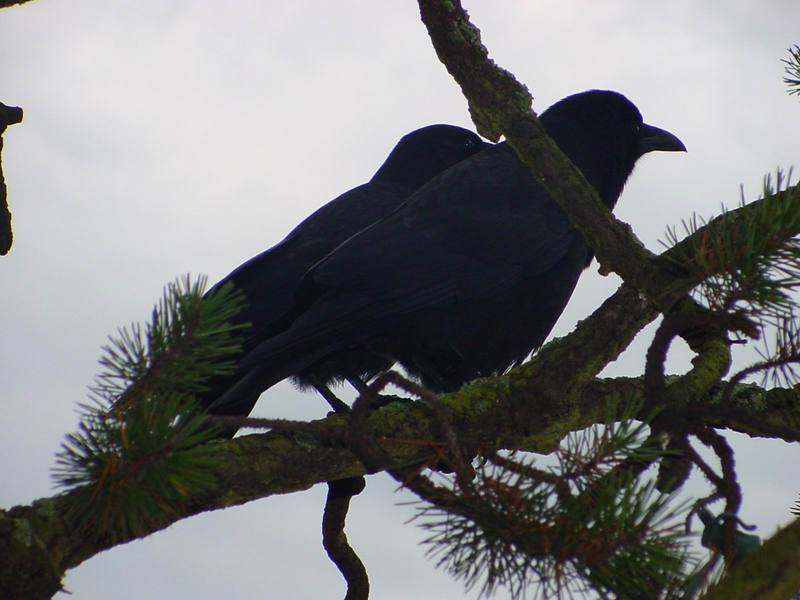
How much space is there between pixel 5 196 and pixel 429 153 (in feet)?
10.7

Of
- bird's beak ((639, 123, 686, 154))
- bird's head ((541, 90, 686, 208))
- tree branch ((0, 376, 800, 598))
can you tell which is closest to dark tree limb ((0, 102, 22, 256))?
tree branch ((0, 376, 800, 598))

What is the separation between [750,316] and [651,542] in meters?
0.78

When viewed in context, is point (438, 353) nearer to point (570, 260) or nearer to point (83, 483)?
point (570, 260)

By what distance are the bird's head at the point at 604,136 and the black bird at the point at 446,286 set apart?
17.6 inches

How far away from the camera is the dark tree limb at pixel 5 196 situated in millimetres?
3418

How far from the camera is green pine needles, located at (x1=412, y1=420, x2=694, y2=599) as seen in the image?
2082mm

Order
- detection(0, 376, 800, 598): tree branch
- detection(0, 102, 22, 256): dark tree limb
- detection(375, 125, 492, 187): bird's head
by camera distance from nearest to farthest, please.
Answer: detection(0, 376, 800, 598): tree branch → detection(0, 102, 22, 256): dark tree limb → detection(375, 125, 492, 187): bird's head

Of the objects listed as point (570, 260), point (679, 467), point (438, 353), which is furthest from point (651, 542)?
point (570, 260)

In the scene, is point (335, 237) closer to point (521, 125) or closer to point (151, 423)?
point (521, 125)

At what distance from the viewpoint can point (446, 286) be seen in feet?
14.5

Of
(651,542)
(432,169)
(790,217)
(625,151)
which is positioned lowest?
(651,542)

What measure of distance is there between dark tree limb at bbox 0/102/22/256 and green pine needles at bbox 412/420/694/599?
199 centimetres

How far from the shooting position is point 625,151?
18.5 ft

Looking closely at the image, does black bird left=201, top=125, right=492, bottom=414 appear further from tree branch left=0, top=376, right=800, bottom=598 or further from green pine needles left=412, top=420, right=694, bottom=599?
green pine needles left=412, top=420, right=694, bottom=599
